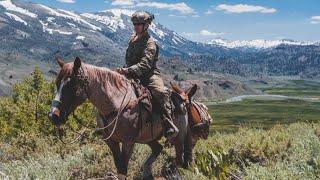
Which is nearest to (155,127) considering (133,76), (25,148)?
(133,76)

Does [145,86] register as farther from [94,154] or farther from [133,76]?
[94,154]

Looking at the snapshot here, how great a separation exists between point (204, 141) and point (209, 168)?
23.1ft

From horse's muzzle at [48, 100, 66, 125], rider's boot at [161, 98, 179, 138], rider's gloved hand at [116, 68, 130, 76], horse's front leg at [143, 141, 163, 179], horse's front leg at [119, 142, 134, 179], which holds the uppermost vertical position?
rider's gloved hand at [116, 68, 130, 76]

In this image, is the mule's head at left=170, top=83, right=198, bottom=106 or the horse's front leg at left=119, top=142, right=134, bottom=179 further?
the mule's head at left=170, top=83, right=198, bottom=106

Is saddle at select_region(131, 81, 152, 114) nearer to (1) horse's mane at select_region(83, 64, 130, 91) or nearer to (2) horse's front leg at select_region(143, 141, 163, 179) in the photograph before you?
(1) horse's mane at select_region(83, 64, 130, 91)

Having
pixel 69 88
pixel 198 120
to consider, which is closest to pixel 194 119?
pixel 198 120

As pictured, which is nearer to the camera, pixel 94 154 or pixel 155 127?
pixel 155 127

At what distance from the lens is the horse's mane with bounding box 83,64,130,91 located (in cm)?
1009

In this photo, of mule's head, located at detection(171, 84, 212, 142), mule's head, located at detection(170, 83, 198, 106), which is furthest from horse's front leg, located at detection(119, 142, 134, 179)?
mule's head, located at detection(171, 84, 212, 142)

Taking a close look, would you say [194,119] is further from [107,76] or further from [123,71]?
[107,76]

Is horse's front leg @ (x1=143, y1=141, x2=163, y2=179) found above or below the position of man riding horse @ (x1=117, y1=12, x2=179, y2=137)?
below

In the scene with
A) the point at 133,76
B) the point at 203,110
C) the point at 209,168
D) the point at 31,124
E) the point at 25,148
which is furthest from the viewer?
the point at 31,124

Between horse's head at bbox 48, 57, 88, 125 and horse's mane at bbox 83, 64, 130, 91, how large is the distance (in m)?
0.30

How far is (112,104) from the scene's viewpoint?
33.2ft
